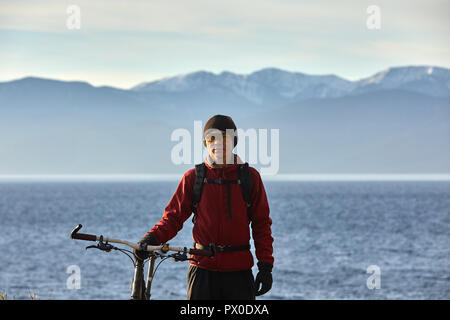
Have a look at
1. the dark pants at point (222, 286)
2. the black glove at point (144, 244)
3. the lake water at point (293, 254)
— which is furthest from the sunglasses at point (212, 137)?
the lake water at point (293, 254)

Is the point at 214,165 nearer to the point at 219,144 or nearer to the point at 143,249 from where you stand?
the point at 219,144

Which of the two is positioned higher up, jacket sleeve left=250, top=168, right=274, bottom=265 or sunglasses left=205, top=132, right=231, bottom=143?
sunglasses left=205, top=132, right=231, bottom=143

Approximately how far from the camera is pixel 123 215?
399 ft

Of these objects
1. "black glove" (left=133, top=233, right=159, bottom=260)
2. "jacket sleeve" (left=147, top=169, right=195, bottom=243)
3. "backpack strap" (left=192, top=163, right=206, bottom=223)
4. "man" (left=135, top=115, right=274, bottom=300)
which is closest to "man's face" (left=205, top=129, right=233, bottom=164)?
"man" (left=135, top=115, right=274, bottom=300)

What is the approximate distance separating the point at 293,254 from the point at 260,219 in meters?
72.6

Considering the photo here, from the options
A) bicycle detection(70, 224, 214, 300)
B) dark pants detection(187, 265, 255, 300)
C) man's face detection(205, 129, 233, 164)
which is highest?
man's face detection(205, 129, 233, 164)

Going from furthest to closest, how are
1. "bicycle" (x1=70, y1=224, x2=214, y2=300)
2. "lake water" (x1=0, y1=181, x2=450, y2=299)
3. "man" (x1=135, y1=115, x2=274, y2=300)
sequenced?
"lake water" (x1=0, y1=181, x2=450, y2=299) < "man" (x1=135, y1=115, x2=274, y2=300) < "bicycle" (x1=70, y1=224, x2=214, y2=300)

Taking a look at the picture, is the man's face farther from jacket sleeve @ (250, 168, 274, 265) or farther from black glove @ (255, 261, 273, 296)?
black glove @ (255, 261, 273, 296)

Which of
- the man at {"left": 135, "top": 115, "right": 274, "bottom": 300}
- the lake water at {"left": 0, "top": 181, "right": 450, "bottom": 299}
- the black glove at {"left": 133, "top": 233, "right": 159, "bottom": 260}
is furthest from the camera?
the lake water at {"left": 0, "top": 181, "right": 450, "bottom": 299}

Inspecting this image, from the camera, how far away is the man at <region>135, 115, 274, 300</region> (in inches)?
203

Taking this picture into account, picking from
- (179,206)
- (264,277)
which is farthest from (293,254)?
(179,206)

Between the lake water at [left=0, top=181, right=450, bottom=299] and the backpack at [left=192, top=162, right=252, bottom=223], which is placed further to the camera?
the lake water at [left=0, top=181, right=450, bottom=299]

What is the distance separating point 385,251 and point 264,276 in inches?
3106
